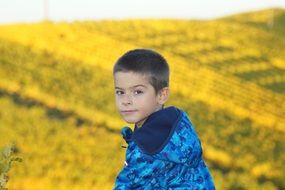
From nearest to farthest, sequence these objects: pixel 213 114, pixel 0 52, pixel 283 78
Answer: pixel 213 114 < pixel 0 52 < pixel 283 78

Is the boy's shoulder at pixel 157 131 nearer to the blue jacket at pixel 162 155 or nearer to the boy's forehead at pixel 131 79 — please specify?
the blue jacket at pixel 162 155

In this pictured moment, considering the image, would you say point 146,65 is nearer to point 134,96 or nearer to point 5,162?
point 134,96

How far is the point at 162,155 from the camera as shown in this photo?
254 centimetres

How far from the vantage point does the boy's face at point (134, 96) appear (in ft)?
8.90

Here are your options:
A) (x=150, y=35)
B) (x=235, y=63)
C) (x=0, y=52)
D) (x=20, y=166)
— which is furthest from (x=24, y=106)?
(x=150, y=35)

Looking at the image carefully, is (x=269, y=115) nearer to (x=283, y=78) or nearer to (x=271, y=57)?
(x=283, y=78)

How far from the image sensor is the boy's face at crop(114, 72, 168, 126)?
2.71m

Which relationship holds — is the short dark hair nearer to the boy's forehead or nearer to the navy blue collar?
the boy's forehead

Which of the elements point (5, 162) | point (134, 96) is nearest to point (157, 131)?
point (134, 96)

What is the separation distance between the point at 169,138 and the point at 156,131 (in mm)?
62

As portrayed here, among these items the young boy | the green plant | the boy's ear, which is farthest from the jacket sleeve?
the green plant

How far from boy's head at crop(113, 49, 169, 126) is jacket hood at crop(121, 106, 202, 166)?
0.09 metres

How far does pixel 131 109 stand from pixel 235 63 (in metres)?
26.2

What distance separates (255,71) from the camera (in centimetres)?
2744
